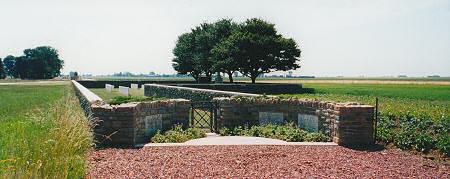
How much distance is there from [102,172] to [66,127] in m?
0.98

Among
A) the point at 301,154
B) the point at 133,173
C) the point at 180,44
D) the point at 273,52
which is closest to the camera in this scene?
the point at 133,173

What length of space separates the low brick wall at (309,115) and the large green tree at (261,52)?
32708mm

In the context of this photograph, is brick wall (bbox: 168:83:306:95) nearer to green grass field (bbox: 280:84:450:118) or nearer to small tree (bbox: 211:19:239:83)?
green grass field (bbox: 280:84:450:118)

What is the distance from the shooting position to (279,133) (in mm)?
10969

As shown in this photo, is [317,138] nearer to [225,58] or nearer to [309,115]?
[309,115]

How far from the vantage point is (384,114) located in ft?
40.9

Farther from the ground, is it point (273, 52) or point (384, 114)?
point (273, 52)

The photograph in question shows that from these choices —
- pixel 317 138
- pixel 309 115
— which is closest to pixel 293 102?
pixel 309 115

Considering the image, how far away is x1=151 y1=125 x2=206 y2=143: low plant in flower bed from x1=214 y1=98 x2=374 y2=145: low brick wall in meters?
1.38

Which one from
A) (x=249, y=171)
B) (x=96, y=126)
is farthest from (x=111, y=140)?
(x=249, y=171)

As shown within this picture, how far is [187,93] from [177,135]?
12869mm

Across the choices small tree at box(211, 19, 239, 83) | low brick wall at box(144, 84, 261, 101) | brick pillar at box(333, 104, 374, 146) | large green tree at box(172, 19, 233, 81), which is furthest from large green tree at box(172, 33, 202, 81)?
brick pillar at box(333, 104, 374, 146)

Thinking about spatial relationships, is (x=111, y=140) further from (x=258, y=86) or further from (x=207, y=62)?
(x=207, y=62)

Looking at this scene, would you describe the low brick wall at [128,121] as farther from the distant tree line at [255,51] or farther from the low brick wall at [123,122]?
the distant tree line at [255,51]
